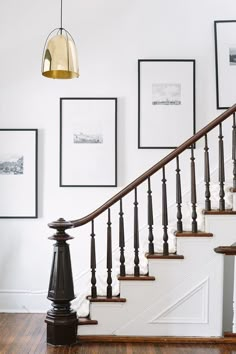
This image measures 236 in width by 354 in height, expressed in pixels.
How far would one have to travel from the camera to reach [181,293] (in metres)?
3.77

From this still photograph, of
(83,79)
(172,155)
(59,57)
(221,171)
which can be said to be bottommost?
(221,171)

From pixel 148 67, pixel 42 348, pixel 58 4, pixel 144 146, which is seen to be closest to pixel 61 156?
pixel 144 146

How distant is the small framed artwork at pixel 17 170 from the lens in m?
4.77

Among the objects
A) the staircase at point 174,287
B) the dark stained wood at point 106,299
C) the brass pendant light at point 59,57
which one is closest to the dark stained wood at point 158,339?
the staircase at point 174,287

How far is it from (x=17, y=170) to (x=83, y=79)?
46.5 inches

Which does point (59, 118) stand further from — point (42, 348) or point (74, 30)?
point (42, 348)

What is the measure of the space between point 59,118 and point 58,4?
1214 mm

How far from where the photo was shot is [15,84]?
15.8 feet

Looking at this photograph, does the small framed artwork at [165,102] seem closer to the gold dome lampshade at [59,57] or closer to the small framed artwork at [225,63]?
the small framed artwork at [225,63]

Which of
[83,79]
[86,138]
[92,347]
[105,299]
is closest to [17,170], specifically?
[86,138]

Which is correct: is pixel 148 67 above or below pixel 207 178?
above

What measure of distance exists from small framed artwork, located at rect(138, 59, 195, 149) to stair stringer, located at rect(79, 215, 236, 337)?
1.30 metres

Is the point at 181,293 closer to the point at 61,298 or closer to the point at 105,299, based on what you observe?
the point at 105,299

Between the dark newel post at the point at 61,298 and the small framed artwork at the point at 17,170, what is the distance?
1.15m
